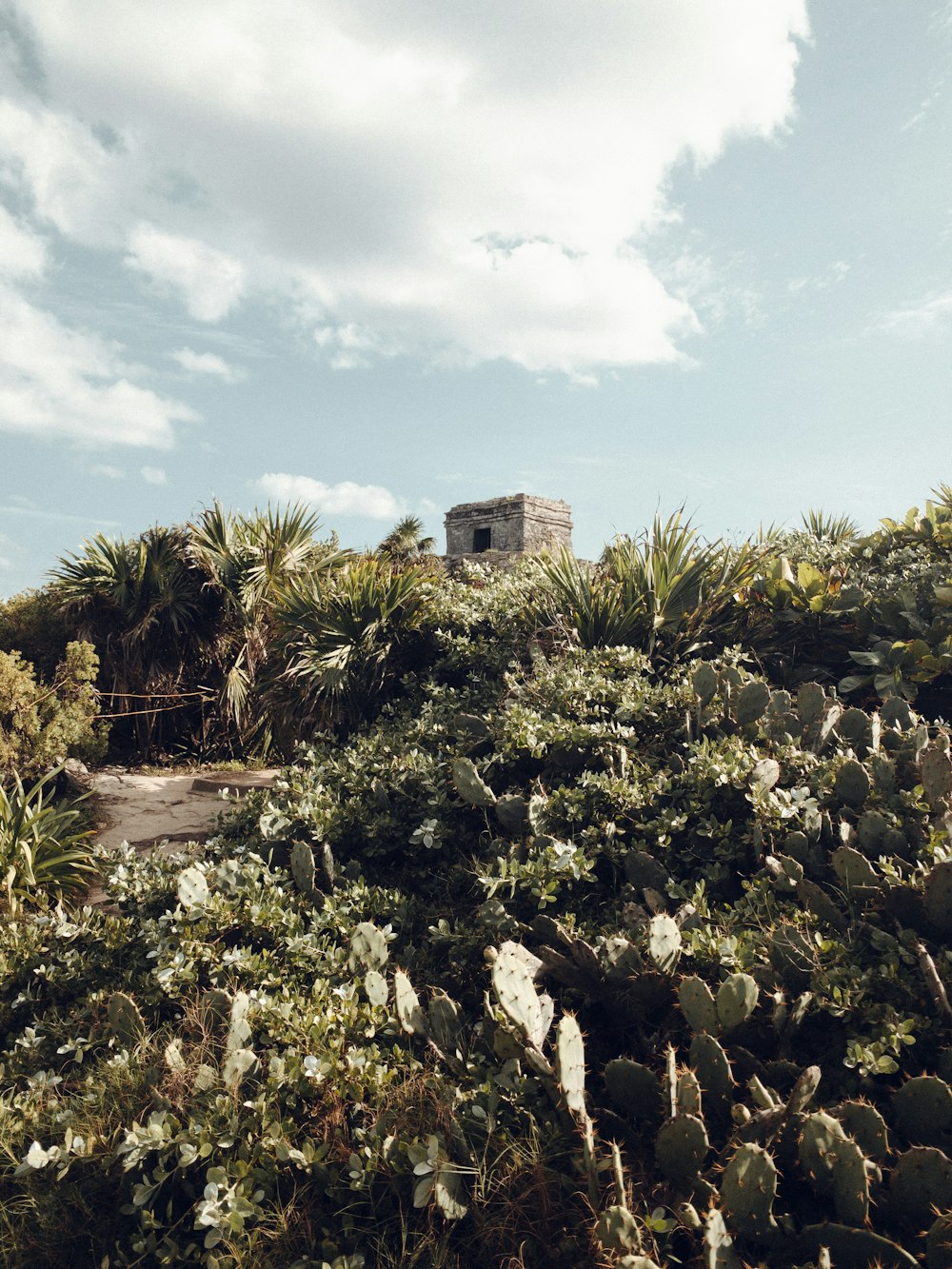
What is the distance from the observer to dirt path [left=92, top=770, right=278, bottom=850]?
24.4 ft

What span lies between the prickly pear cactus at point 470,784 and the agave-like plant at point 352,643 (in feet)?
8.18

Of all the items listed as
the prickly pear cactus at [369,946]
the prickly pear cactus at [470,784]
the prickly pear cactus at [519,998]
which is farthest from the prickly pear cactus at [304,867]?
the prickly pear cactus at [519,998]

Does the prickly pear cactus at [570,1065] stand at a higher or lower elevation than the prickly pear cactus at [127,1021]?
higher

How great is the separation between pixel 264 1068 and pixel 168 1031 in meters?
0.73

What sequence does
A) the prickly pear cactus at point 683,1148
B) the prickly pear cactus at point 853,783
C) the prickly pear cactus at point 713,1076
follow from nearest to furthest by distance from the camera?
1. the prickly pear cactus at point 683,1148
2. the prickly pear cactus at point 713,1076
3. the prickly pear cactus at point 853,783

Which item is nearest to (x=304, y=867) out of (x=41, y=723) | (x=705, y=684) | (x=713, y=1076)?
(x=713, y=1076)

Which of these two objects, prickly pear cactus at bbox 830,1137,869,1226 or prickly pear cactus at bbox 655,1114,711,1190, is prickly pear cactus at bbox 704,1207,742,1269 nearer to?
prickly pear cactus at bbox 655,1114,711,1190

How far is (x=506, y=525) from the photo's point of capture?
29.4 meters

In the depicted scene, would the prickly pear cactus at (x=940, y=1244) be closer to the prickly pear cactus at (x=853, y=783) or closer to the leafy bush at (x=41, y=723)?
the prickly pear cactus at (x=853, y=783)

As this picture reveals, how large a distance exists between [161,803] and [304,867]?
4131 millimetres

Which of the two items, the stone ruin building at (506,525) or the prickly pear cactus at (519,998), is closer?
the prickly pear cactus at (519,998)

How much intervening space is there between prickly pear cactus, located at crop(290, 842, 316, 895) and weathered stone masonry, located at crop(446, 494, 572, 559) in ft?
77.4

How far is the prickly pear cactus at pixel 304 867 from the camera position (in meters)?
4.77

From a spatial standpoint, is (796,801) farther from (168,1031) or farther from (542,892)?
(168,1031)
